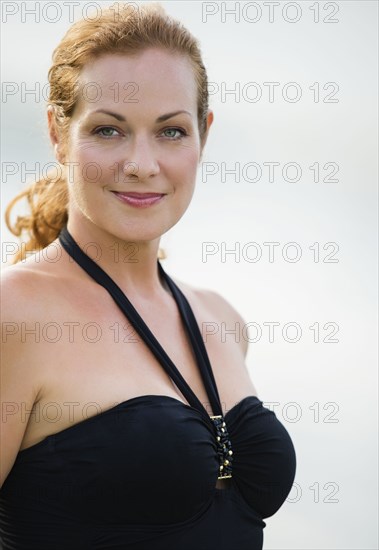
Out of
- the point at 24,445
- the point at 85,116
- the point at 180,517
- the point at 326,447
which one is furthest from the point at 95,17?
the point at 326,447

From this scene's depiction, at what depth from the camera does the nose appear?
2189 mm

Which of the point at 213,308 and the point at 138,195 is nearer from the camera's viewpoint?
the point at 138,195

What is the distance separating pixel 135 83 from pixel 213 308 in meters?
0.90

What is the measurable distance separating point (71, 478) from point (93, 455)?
0.23ft

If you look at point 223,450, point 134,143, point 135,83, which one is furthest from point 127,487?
point 135,83

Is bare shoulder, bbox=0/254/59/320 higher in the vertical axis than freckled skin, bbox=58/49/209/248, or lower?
lower

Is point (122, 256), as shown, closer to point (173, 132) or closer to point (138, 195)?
point (138, 195)


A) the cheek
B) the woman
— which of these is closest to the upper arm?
the woman

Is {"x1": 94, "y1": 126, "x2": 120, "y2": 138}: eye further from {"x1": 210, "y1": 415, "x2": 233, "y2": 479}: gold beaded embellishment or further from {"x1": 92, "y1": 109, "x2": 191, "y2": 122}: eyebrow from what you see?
{"x1": 210, "y1": 415, "x2": 233, "y2": 479}: gold beaded embellishment

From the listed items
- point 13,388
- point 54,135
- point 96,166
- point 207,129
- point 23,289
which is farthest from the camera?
point 207,129

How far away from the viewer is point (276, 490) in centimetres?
230

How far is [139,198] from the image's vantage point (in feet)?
7.37

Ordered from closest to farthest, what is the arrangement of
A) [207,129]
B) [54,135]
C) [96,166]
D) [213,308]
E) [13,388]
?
[13,388] < [96,166] < [54,135] < [207,129] < [213,308]

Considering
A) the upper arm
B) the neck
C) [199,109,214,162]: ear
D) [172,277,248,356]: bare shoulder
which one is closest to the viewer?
the upper arm
